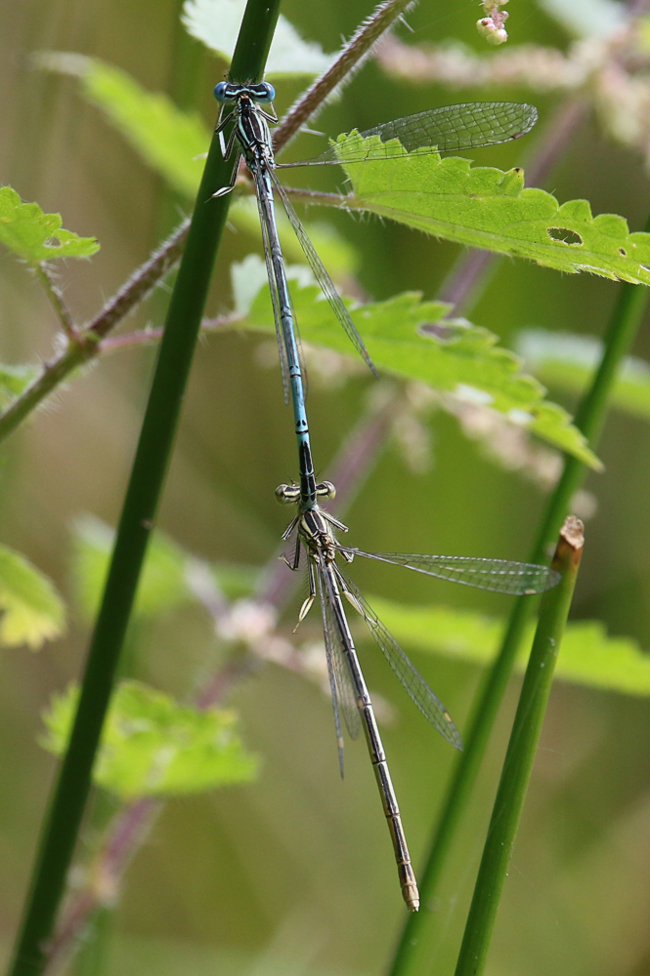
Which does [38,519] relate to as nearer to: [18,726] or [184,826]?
[18,726]

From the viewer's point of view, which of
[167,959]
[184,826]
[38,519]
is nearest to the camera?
[167,959]

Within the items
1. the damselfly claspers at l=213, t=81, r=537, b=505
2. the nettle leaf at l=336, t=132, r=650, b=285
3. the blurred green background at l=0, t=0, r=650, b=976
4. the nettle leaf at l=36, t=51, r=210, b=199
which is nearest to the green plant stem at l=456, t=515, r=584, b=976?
the nettle leaf at l=336, t=132, r=650, b=285

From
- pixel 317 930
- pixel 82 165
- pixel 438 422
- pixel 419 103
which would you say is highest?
pixel 419 103

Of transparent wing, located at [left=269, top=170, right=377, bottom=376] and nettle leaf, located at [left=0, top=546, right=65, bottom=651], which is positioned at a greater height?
transparent wing, located at [left=269, top=170, right=377, bottom=376]

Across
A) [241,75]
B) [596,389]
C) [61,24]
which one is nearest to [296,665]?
[596,389]

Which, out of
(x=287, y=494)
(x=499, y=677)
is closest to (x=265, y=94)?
(x=287, y=494)

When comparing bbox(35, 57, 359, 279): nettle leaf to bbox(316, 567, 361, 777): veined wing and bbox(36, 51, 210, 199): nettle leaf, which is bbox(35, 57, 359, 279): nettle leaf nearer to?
bbox(36, 51, 210, 199): nettle leaf

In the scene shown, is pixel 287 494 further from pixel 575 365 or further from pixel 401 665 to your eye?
pixel 575 365
